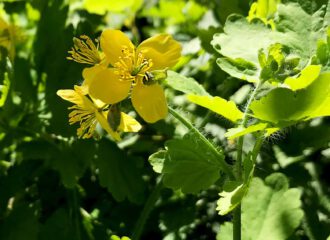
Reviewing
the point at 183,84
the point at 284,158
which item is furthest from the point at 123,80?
the point at 284,158

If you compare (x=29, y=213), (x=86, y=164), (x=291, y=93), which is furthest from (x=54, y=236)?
(x=291, y=93)

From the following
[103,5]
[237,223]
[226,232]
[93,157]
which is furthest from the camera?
[103,5]

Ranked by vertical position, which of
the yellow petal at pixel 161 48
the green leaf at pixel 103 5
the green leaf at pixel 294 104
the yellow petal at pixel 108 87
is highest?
the green leaf at pixel 294 104

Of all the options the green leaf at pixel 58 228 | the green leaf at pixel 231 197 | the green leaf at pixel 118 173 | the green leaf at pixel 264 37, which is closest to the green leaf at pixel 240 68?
the green leaf at pixel 264 37

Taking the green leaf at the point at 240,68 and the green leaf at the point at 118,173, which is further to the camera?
the green leaf at the point at 118,173

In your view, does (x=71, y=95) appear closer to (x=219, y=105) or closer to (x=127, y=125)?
(x=127, y=125)

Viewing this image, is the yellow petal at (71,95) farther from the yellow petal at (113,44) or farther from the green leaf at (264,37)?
A: the green leaf at (264,37)
